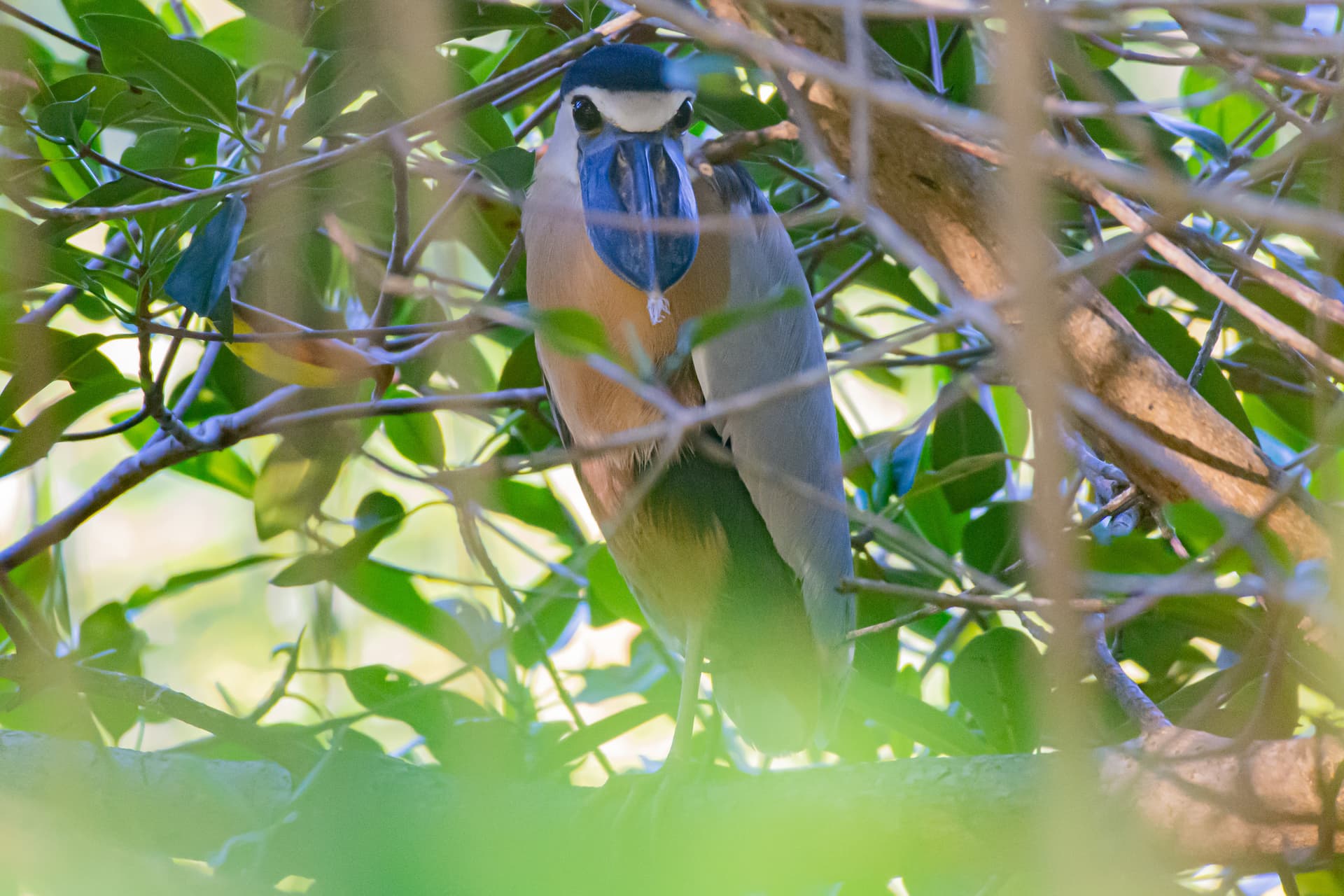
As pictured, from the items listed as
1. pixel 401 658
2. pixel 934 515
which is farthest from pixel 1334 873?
pixel 401 658

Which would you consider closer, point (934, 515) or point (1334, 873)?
point (1334, 873)

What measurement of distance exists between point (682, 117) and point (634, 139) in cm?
8

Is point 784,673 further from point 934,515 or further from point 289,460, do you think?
point 289,460

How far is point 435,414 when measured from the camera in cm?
149

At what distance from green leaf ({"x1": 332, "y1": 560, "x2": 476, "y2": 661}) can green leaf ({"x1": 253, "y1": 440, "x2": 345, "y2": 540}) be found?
0.11 metres

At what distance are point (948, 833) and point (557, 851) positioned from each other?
37 centimetres

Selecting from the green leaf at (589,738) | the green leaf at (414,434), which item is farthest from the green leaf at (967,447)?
the green leaf at (414,434)

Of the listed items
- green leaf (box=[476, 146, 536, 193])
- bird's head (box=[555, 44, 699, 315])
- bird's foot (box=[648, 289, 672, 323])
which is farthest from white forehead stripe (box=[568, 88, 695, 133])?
bird's foot (box=[648, 289, 672, 323])

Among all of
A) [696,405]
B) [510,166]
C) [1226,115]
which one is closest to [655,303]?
[510,166]

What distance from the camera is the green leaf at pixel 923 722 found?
3.86ft

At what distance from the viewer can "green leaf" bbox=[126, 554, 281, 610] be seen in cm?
132

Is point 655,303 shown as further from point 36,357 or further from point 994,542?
point 36,357

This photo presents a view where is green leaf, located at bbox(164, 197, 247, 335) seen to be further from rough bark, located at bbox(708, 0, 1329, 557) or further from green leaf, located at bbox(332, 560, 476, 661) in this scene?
rough bark, located at bbox(708, 0, 1329, 557)

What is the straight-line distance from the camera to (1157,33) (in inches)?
32.2
